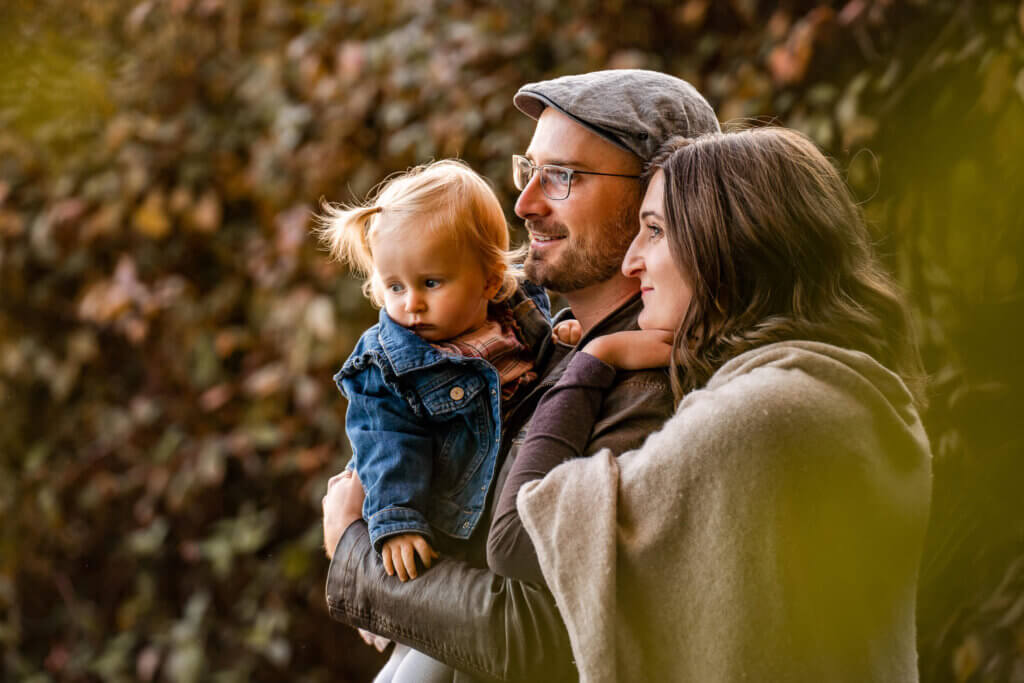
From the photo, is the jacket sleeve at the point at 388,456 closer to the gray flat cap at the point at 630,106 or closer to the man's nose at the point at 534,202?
the man's nose at the point at 534,202

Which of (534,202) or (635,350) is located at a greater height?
(534,202)

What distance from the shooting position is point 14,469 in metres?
4.69

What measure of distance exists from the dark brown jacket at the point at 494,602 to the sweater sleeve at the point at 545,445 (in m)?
0.03

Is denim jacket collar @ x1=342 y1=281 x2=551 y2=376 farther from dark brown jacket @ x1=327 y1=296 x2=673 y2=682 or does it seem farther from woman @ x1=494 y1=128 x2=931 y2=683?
woman @ x1=494 y1=128 x2=931 y2=683

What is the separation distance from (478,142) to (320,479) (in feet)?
4.18

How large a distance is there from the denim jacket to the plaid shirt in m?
0.06

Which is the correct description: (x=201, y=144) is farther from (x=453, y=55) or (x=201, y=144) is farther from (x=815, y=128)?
(x=815, y=128)

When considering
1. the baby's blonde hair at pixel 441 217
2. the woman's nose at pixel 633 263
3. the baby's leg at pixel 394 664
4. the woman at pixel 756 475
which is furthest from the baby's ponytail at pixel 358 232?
the baby's leg at pixel 394 664

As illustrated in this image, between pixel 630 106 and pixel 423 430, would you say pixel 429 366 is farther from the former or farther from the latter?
pixel 630 106

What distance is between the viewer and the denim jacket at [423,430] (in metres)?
1.84

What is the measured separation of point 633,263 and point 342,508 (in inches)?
27.7

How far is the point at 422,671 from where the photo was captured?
6.22 ft

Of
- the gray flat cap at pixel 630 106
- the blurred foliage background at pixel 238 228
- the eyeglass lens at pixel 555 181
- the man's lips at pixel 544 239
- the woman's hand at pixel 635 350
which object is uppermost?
the gray flat cap at pixel 630 106

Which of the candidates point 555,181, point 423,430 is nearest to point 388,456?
point 423,430
